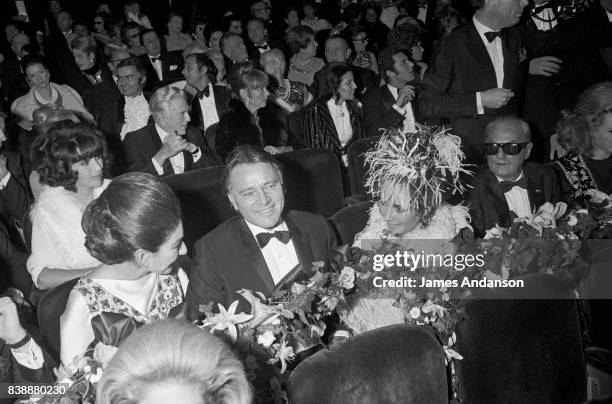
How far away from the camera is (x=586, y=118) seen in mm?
3260

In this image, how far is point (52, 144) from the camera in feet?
8.51

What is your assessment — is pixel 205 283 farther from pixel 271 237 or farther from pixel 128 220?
pixel 128 220

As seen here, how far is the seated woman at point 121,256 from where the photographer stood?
6.16 feet

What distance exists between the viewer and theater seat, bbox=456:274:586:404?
1969 millimetres

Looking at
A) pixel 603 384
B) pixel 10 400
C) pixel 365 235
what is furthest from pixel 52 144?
pixel 603 384

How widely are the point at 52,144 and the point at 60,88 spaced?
2966mm

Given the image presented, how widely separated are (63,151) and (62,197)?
22cm

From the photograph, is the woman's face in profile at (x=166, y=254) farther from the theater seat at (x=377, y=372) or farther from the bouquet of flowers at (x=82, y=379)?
the theater seat at (x=377, y=372)

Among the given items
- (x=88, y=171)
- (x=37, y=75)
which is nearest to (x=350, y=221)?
(x=88, y=171)

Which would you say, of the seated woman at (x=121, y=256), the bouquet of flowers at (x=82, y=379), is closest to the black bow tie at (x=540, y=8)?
the seated woman at (x=121, y=256)

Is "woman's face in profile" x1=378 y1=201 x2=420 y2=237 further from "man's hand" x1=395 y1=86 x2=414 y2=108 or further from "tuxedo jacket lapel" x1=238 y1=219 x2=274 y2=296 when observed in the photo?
"man's hand" x1=395 y1=86 x2=414 y2=108

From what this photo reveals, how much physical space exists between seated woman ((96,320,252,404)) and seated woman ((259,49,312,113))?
4228 mm

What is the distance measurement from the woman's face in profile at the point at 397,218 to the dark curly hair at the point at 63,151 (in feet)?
4.54

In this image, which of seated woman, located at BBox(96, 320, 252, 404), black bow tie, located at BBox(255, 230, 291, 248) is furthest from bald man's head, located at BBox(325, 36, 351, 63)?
seated woman, located at BBox(96, 320, 252, 404)
